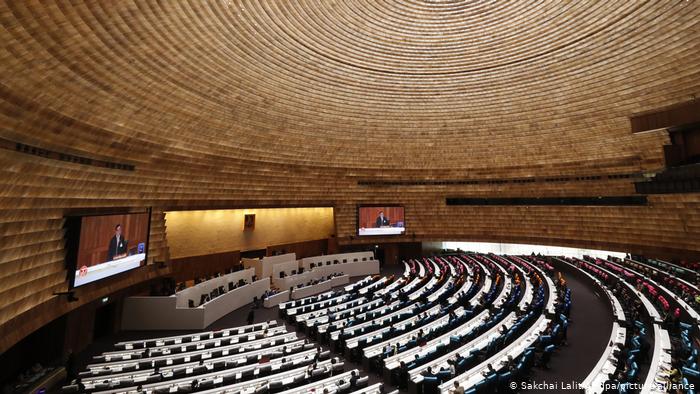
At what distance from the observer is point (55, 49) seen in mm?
7105

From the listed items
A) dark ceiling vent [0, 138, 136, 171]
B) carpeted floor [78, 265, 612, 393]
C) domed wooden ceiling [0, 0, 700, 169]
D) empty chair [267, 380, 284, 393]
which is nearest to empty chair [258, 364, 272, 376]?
empty chair [267, 380, 284, 393]

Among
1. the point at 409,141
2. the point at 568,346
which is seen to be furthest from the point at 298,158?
the point at 568,346

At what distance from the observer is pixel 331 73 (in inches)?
547

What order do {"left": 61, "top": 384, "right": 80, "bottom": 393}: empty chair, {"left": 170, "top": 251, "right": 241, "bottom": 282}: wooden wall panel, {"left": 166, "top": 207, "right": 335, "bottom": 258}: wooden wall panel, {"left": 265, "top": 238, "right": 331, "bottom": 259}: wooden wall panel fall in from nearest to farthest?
{"left": 61, "top": 384, "right": 80, "bottom": 393}: empty chair → {"left": 170, "top": 251, "right": 241, "bottom": 282}: wooden wall panel → {"left": 166, "top": 207, "right": 335, "bottom": 258}: wooden wall panel → {"left": 265, "top": 238, "right": 331, "bottom": 259}: wooden wall panel

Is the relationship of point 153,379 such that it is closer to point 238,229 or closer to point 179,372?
point 179,372

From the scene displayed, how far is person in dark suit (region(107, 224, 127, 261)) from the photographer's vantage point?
11.0 metres

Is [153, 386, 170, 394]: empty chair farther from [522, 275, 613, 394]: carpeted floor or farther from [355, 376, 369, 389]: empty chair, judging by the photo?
[522, 275, 613, 394]: carpeted floor

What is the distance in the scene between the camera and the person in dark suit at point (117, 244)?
11039mm

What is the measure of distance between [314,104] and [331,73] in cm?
203

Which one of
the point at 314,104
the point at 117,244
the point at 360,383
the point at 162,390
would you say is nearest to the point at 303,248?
the point at 314,104

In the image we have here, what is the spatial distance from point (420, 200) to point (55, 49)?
22.4 m

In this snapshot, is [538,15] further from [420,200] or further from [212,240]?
[212,240]

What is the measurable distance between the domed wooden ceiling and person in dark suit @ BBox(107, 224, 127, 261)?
2.56 meters

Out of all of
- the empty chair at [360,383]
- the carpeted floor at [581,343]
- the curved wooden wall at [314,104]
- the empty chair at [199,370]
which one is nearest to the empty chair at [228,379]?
the empty chair at [199,370]
